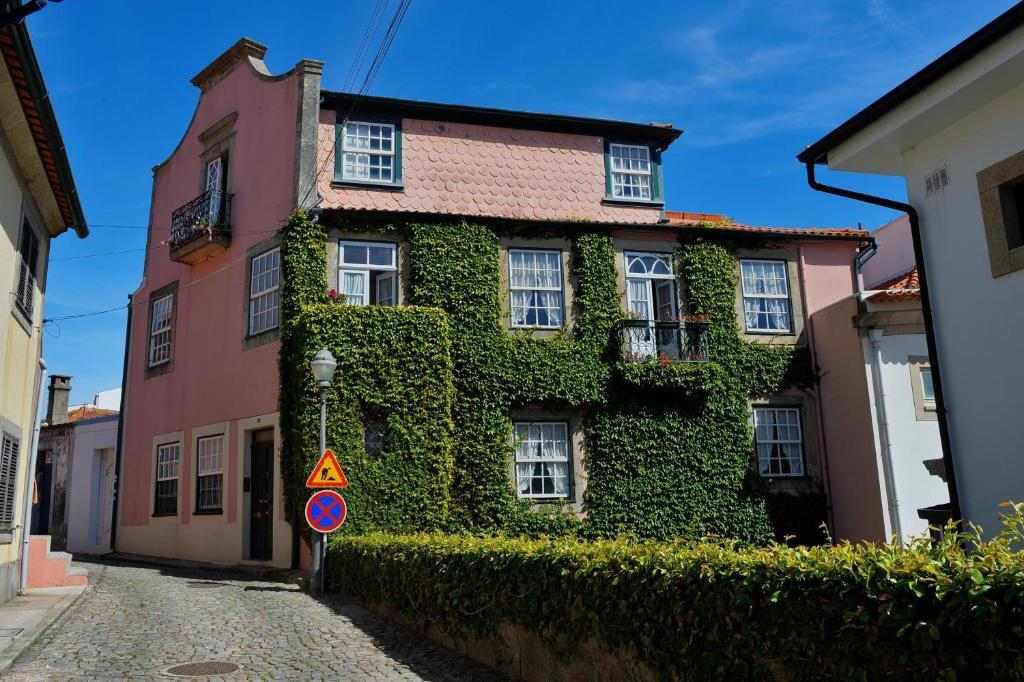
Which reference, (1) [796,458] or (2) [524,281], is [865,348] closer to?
(1) [796,458]

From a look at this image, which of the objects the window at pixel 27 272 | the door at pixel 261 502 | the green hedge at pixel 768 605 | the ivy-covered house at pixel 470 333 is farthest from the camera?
the door at pixel 261 502

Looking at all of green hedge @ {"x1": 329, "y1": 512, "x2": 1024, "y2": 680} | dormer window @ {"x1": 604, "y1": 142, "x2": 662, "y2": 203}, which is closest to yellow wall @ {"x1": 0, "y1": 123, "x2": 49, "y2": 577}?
green hedge @ {"x1": 329, "y1": 512, "x2": 1024, "y2": 680}

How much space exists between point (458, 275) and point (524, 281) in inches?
59.5

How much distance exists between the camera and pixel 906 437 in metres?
18.4

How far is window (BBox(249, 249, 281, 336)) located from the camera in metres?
18.6

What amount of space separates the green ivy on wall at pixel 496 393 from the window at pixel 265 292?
2.36ft

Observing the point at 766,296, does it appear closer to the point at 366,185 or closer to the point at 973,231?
the point at 366,185

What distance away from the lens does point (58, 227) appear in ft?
51.1

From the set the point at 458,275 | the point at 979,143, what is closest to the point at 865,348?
the point at 458,275

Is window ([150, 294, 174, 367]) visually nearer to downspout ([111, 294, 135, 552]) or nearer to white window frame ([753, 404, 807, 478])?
downspout ([111, 294, 135, 552])

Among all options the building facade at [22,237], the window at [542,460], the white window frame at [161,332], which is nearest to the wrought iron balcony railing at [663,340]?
the window at [542,460]

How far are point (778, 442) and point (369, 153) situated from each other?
1103 cm

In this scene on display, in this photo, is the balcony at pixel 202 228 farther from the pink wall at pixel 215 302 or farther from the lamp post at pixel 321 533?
the lamp post at pixel 321 533

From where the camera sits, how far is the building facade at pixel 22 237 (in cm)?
1089
